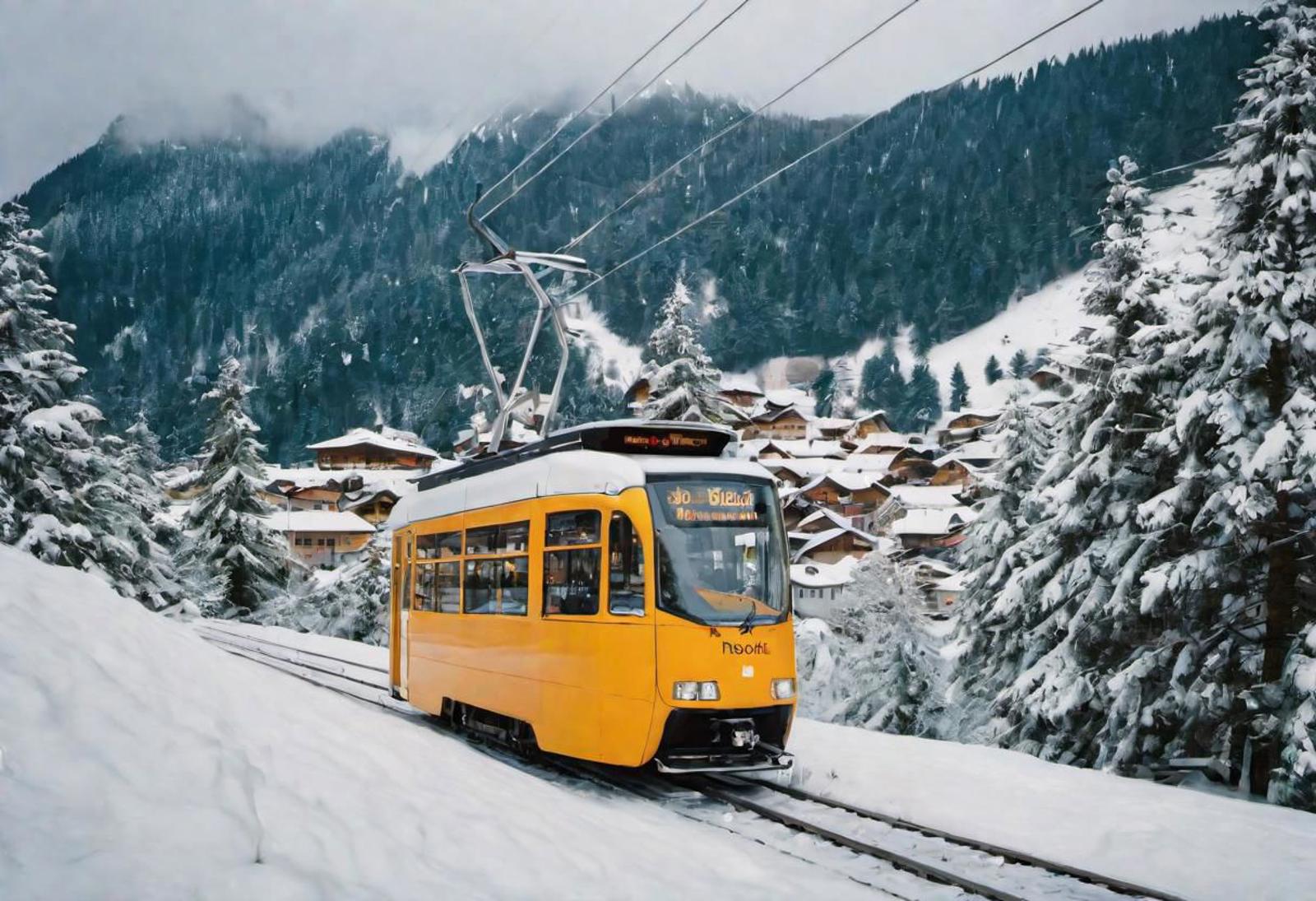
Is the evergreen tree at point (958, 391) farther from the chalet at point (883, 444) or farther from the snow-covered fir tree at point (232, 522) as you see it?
the snow-covered fir tree at point (232, 522)

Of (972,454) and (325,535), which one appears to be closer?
(325,535)

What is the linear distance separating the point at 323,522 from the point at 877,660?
6136cm

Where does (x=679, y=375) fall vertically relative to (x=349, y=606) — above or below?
above

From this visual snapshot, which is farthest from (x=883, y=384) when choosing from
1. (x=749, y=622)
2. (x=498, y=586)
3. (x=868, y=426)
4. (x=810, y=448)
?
(x=749, y=622)

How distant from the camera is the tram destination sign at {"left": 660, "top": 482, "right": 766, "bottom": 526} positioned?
984 centimetres

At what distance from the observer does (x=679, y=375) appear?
1109 inches

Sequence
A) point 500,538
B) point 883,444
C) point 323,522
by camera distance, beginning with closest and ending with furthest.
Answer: point 500,538
point 323,522
point 883,444

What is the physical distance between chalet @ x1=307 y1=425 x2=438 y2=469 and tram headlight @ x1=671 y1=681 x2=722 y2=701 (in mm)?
97537

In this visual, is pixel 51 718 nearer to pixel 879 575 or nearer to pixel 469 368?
pixel 879 575

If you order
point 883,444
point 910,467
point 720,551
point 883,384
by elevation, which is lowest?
point 720,551

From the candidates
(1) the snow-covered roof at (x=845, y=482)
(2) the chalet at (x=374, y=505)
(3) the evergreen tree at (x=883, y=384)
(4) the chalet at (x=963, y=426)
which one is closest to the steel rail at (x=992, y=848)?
(2) the chalet at (x=374, y=505)

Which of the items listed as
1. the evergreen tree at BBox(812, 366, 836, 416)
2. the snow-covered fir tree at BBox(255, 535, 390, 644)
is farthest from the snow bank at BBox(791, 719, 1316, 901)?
the evergreen tree at BBox(812, 366, 836, 416)

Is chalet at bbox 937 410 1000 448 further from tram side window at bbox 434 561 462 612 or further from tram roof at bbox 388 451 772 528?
tram roof at bbox 388 451 772 528

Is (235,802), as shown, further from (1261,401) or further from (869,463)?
(869,463)
